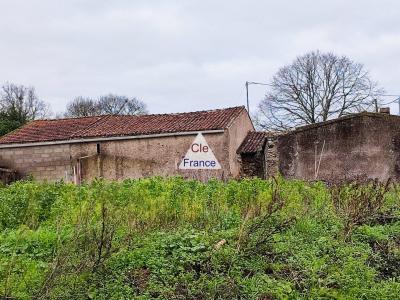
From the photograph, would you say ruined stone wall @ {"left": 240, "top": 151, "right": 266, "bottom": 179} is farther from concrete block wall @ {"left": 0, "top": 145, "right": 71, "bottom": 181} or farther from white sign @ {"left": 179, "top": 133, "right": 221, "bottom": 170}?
concrete block wall @ {"left": 0, "top": 145, "right": 71, "bottom": 181}

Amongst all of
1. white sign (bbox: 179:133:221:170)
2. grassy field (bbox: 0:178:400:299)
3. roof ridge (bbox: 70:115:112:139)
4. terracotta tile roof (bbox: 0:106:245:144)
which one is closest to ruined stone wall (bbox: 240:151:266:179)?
terracotta tile roof (bbox: 0:106:245:144)

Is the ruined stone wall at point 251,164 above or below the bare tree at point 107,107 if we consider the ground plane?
below

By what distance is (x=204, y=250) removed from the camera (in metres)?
6.12

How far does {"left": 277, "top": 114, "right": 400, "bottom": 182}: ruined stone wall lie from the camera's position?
1781cm

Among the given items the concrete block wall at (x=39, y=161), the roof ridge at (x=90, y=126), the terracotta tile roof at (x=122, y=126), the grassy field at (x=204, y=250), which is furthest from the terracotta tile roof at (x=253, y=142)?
the grassy field at (x=204, y=250)

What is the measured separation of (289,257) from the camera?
624 cm

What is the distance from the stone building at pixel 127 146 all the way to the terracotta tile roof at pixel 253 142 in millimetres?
331

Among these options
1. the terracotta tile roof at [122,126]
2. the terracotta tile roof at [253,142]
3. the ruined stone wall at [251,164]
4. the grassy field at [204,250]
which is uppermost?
the terracotta tile roof at [122,126]

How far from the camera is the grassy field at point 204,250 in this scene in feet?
17.1

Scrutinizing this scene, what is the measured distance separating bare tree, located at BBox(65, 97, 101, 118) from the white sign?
27.7 m

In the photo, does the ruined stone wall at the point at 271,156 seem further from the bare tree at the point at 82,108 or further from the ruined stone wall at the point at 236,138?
the bare tree at the point at 82,108

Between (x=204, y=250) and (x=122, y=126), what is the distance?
18.9 meters

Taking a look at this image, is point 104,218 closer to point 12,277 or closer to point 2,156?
point 12,277

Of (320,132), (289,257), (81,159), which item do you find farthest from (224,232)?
(81,159)
